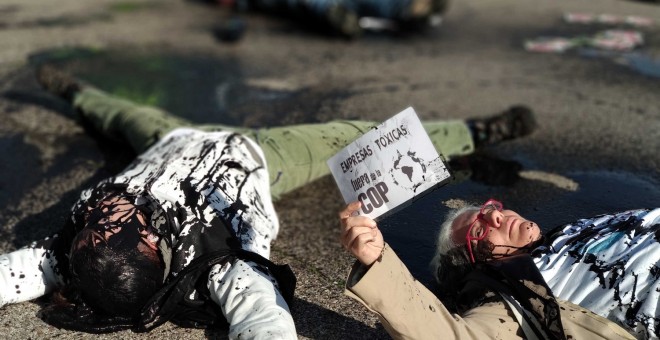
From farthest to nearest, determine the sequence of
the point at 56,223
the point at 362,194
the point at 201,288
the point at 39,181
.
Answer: the point at 39,181 → the point at 56,223 → the point at 201,288 → the point at 362,194

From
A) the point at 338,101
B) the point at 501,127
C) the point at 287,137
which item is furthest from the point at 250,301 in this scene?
the point at 338,101

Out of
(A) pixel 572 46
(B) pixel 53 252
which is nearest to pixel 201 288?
(B) pixel 53 252

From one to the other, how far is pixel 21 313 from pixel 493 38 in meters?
5.38

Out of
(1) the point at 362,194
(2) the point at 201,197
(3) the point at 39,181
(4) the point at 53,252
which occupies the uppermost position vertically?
(1) the point at 362,194

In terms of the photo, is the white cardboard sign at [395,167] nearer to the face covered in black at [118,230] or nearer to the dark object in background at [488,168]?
the face covered in black at [118,230]

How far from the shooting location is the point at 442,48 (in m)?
6.77

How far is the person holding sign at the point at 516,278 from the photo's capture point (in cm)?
211

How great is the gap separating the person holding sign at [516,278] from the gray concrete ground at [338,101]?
12.1 inches

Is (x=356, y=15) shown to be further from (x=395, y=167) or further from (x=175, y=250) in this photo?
(x=395, y=167)

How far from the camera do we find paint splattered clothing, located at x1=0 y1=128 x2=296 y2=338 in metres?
2.51

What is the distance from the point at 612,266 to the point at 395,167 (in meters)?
0.86

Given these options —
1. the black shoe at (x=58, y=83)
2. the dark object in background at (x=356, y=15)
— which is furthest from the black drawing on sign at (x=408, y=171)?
the dark object in background at (x=356, y=15)

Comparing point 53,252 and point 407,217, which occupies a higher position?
point 407,217

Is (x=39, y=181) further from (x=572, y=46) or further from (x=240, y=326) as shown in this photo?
(x=572, y=46)
